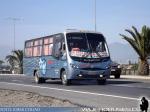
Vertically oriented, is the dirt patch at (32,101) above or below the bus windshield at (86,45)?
below

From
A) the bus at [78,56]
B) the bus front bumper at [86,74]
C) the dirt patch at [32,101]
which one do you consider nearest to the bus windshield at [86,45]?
the bus at [78,56]

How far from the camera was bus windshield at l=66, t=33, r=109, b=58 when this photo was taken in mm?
27609

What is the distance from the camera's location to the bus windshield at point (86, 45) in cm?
2761

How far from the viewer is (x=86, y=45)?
2792 cm

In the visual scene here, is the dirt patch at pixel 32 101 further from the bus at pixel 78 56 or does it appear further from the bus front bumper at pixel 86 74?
the bus at pixel 78 56

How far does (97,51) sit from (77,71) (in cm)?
159

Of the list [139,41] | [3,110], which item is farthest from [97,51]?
[139,41]

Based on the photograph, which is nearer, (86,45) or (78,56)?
(78,56)

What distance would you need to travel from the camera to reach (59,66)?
2906cm

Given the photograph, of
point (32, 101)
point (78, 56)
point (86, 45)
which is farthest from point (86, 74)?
point (32, 101)

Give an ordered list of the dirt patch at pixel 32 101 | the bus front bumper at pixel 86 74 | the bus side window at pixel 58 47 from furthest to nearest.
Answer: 1. the bus side window at pixel 58 47
2. the bus front bumper at pixel 86 74
3. the dirt patch at pixel 32 101

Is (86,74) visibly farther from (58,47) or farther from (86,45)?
(58,47)

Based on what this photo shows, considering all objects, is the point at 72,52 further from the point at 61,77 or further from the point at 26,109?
the point at 26,109

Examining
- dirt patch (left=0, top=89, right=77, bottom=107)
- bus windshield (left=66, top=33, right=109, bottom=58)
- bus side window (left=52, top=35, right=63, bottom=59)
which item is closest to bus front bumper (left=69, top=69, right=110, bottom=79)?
bus windshield (left=66, top=33, right=109, bottom=58)
